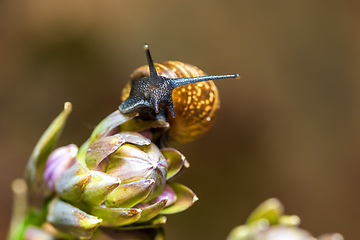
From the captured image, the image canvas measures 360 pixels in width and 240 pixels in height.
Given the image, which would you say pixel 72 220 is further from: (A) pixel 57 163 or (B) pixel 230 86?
(B) pixel 230 86

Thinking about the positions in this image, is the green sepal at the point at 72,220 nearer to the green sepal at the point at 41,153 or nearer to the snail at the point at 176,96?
the green sepal at the point at 41,153

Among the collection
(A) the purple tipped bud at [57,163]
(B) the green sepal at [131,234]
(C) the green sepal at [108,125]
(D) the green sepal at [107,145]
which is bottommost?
(B) the green sepal at [131,234]

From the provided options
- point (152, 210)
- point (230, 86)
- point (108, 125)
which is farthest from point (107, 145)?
point (230, 86)

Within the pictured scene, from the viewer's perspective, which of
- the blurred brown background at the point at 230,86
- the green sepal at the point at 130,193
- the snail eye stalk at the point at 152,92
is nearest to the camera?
the green sepal at the point at 130,193

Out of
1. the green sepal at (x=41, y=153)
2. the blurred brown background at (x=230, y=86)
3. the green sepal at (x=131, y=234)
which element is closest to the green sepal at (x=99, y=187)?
the green sepal at (x=131, y=234)

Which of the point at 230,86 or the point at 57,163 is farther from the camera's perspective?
the point at 230,86

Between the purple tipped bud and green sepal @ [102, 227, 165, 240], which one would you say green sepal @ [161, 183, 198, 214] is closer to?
green sepal @ [102, 227, 165, 240]
